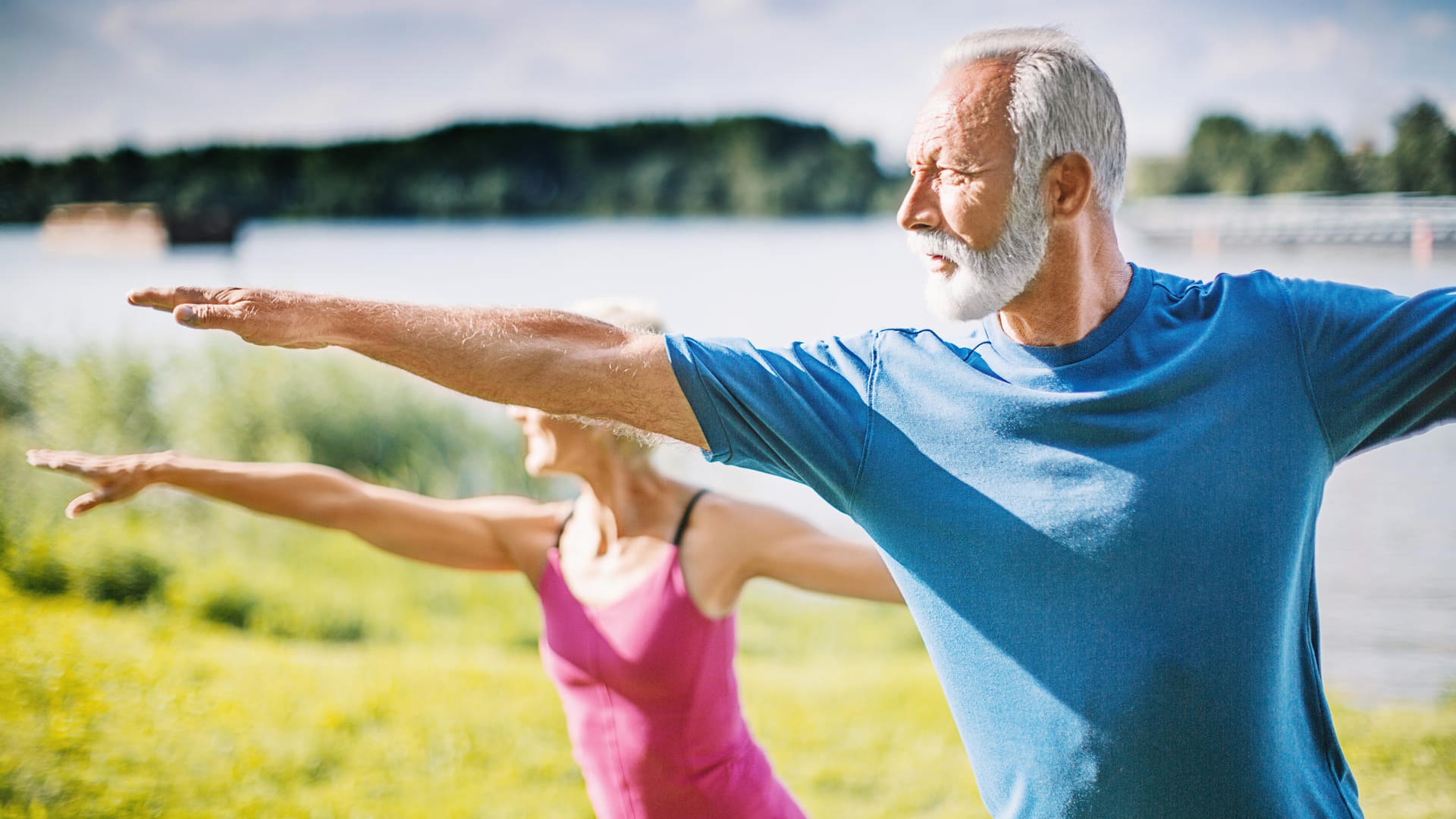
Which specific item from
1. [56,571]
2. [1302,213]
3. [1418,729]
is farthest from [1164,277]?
[56,571]

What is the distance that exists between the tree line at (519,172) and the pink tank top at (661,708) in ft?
33.4

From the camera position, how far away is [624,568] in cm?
272

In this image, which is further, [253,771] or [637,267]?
[637,267]

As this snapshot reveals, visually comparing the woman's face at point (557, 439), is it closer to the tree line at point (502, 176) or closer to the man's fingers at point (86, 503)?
the man's fingers at point (86, 503)

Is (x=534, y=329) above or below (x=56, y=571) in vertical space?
above

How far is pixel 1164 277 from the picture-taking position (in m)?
1.97

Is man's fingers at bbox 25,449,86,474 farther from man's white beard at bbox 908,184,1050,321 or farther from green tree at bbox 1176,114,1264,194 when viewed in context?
green tree at bbox 1176,114,1264,194

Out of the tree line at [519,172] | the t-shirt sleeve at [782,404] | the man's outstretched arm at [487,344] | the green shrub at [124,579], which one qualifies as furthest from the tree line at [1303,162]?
the green shrub at [124,579]

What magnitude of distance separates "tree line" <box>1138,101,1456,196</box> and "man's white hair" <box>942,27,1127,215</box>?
511 cm

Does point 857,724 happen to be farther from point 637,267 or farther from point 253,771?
point 637,267

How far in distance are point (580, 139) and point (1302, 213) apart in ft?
34.8

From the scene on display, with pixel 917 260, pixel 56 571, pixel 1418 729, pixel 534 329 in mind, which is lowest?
pixel 56 571

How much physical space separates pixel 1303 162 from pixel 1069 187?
598cm

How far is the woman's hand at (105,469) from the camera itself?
2549 millimetres
